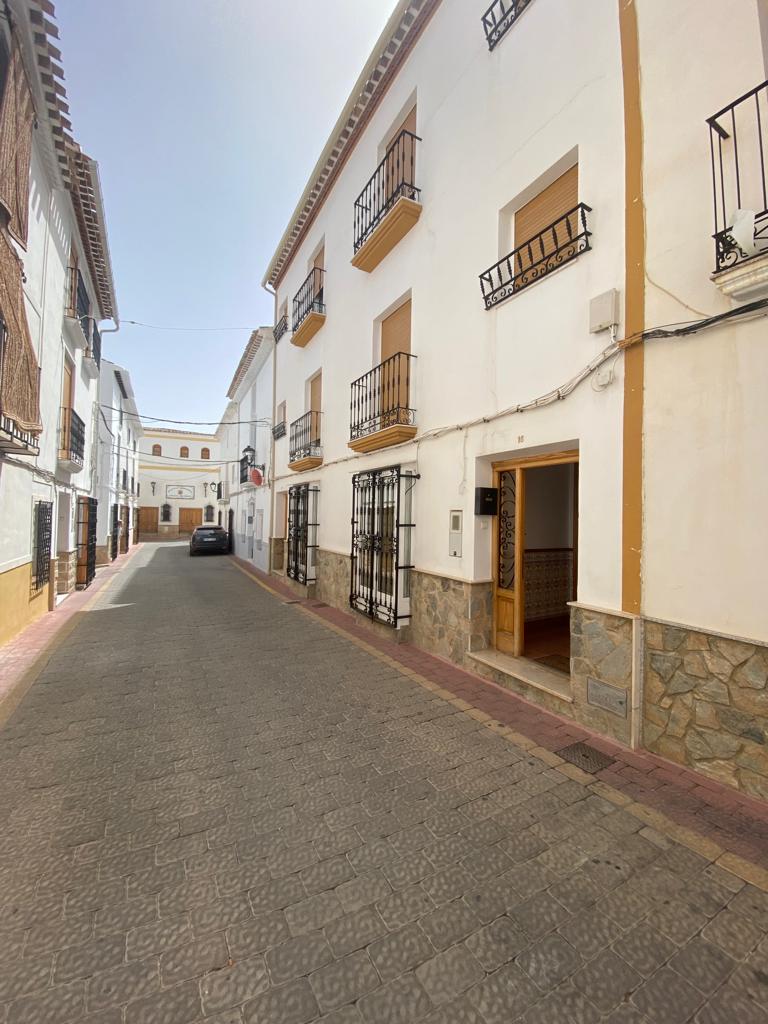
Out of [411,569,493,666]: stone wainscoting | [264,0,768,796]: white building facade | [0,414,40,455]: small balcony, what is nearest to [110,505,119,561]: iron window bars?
[0,414,40,455]: small balcony

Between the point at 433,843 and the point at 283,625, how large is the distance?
510 cm

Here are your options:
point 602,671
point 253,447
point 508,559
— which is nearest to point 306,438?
point 253,447

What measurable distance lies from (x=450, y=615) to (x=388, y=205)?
Result: 6.05 meters

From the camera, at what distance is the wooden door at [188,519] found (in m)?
31.9

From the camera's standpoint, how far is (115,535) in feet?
52.9

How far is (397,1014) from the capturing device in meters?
1.51

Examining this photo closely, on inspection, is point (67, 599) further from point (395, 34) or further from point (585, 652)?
point (395, 34)

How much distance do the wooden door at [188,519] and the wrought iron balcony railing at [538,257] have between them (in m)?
31.3

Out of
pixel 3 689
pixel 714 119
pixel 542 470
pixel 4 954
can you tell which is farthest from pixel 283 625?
pixel 714 119

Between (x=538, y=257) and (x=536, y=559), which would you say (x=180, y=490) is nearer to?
(x=536, y=559)

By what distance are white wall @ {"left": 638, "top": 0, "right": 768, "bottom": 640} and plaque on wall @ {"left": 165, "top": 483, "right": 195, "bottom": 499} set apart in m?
33.3

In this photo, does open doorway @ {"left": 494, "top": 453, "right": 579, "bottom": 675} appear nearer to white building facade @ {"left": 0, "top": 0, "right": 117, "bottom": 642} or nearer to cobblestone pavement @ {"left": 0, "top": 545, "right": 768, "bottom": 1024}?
cobblestone pavement @ {"left": 0, "top": 545, "right": 768, "bottom": 1024}

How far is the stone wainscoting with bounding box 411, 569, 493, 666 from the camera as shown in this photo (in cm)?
492

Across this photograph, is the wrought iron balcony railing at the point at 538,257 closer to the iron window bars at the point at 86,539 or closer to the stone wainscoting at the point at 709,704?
the stone wainscoting at the point at 709,704
